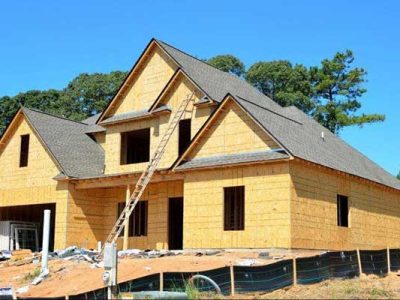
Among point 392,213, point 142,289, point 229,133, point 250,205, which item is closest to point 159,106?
point 229,133

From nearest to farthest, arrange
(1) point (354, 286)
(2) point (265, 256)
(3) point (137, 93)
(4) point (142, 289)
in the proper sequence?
(4) point (142, 289) → (1) point (354, 286) → (2) point (265, 256) → (3) point (137, 93)

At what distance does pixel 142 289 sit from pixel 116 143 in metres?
16.5

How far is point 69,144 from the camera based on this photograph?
→ 32469mm

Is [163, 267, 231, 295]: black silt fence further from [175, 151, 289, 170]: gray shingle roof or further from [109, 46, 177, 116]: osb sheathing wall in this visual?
[109, 46, 177, 116]: osb sheathing wall

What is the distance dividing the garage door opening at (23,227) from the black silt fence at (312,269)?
19.2m

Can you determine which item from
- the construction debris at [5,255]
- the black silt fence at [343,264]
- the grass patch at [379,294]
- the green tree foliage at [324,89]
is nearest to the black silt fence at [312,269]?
the black silt fence at [343,264]

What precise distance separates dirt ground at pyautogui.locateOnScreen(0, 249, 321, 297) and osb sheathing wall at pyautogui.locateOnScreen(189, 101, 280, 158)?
156 inches

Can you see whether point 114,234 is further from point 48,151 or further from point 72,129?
point 72,129

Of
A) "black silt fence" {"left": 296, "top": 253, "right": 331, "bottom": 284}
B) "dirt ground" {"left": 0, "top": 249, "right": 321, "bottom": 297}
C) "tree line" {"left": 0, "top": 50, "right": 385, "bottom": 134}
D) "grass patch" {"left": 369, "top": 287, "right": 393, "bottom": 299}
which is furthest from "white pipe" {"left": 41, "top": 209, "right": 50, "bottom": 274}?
"tree line" {"left": 0, "top": 50, "right": 385, "bottom": 134}

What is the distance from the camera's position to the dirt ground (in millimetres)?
19781

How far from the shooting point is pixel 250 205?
77.0 ft

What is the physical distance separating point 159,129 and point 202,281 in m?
14.7

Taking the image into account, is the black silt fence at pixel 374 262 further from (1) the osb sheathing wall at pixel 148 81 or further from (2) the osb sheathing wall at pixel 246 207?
(1) the osb sheathing wall at pixel 148 81

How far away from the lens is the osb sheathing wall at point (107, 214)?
28.7m
